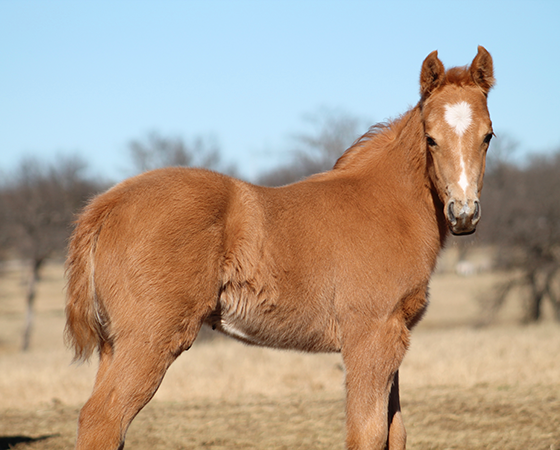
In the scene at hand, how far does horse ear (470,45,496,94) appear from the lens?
405 centimetres

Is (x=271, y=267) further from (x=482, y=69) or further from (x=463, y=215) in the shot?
(x=482, y=69)

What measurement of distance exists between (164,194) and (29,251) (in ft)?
67.4

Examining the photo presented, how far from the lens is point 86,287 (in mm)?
3611

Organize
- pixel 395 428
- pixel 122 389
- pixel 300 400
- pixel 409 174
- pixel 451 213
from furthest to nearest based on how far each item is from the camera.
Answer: pixel 300 400 → pixel 409 174 → pixel 395 428 → pixel 451 213 → pixel 122 389

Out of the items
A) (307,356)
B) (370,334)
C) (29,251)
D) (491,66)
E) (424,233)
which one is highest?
(491,66)

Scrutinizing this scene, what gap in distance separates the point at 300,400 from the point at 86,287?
4206 mm

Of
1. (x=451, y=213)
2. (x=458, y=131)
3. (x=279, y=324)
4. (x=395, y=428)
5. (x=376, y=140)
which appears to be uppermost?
(x=458, y=131)

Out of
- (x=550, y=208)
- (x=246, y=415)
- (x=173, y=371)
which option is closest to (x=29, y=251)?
(x=173, y=371)

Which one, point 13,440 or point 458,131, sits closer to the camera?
point 458,131

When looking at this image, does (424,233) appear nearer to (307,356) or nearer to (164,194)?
(164,194)

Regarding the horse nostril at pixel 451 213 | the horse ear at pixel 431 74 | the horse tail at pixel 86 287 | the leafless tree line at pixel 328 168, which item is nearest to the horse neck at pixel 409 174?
the horse ear at pixel 431 74

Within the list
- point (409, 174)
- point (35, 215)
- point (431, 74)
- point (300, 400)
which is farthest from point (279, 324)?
point (35, 215)

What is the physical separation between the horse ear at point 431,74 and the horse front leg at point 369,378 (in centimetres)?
172

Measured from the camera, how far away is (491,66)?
160 inches
